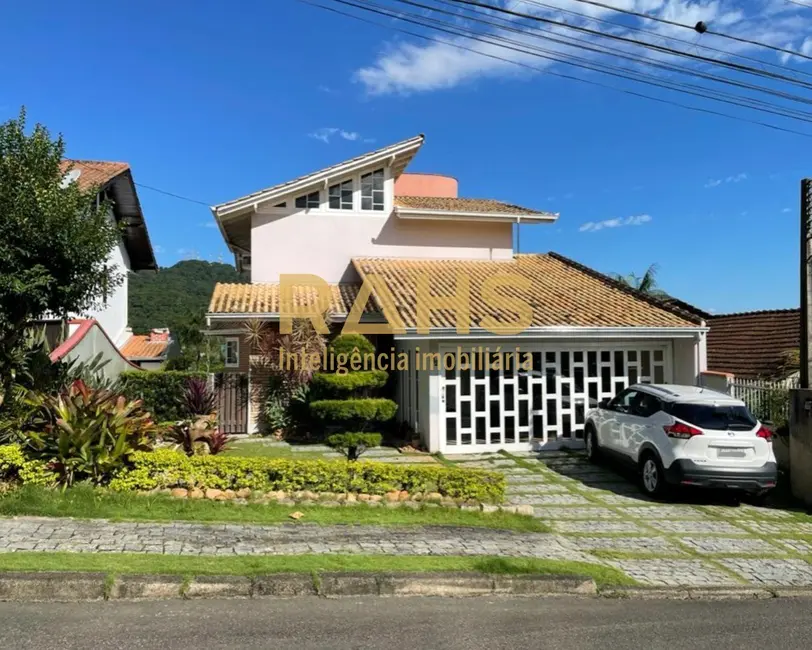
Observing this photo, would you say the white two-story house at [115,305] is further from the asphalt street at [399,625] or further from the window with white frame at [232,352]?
the asphalt street at [399,625]

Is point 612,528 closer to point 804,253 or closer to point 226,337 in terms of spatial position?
point 804,253

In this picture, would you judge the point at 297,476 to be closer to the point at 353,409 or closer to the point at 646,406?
the point at 353,409

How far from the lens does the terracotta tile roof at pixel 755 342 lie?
17375 mm

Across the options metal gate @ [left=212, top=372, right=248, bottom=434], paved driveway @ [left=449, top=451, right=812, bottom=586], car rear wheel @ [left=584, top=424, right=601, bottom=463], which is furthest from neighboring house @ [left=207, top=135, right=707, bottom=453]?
paved driveway @ [left=449, top=451, right=812, bottom=586]

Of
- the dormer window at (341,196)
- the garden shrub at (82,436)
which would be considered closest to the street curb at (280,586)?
the garden shrub at (82,436)

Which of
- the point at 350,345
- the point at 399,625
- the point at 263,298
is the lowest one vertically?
the point at 399,625

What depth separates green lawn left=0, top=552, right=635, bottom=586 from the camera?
203 inches

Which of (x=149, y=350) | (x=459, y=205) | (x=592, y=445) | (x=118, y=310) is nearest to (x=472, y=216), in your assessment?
(x=459, y=205)

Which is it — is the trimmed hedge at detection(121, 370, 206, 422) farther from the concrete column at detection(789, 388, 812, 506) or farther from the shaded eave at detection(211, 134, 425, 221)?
the concrete column at detection(789, 388, 812, 506)

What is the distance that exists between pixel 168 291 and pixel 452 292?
31.1 meters

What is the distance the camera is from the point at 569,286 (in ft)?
53.6

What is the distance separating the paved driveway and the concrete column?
2.22 feet

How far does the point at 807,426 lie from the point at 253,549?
8.84m

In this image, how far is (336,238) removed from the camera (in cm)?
1745
